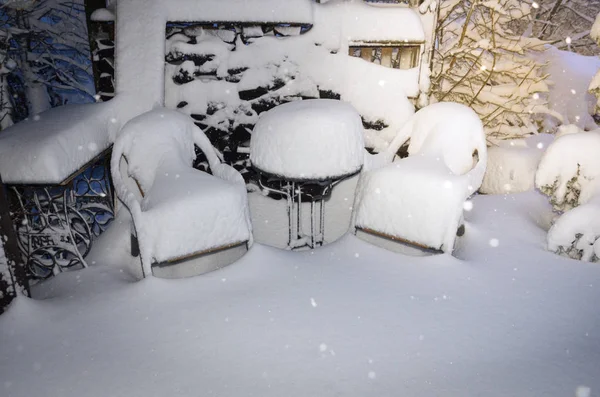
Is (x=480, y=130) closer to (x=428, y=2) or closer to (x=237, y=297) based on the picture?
(x=428, y=2)

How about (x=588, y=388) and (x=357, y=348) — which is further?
(x=357, y=348)

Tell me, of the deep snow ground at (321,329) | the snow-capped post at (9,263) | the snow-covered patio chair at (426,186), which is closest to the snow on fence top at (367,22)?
the snow-covered patio chair at (426,186)

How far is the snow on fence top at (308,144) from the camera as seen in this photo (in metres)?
3.29

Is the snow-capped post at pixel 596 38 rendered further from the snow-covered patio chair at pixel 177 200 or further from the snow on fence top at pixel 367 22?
the snow-covered patio chair at pixel 177 200

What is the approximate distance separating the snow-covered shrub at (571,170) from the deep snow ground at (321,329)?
2.64ft

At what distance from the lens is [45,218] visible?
12.3 feet

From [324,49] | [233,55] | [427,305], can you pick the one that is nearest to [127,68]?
[233,55]

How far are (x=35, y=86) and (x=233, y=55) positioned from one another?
5736 millimetres

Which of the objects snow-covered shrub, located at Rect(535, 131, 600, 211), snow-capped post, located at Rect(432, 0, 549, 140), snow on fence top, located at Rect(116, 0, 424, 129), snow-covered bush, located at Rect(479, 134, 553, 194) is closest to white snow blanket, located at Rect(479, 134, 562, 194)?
snow-covered bush, located at Rect(479, 134, 553, 194)

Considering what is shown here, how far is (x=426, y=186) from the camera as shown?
350 cm

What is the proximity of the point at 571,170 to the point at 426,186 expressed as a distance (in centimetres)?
185

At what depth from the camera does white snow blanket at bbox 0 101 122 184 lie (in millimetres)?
3219

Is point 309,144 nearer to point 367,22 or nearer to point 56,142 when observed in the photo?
point 56,142

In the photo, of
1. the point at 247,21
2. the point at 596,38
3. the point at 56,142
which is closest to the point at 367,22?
the point at 247,21
